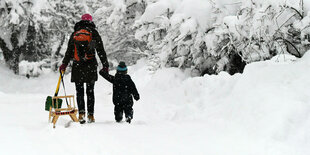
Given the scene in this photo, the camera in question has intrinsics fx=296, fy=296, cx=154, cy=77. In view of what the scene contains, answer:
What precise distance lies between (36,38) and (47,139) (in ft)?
46.8

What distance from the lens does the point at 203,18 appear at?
7309 mm

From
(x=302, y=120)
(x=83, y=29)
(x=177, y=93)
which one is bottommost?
(x=177, y=93)

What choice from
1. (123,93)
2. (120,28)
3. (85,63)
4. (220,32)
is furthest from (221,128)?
(120,28)

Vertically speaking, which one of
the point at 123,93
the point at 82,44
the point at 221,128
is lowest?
the point at 221,128

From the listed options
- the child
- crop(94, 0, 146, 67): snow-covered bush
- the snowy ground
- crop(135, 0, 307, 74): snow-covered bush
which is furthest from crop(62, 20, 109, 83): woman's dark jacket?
crop(94, 0, 146, 67): snow-covered bush

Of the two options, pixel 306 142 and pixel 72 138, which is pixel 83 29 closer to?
pixel 72 138

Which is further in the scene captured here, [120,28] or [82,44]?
[120,28]

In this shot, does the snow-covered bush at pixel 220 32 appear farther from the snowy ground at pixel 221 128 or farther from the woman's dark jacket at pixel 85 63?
the woman's dark jacket at pixel 85 63

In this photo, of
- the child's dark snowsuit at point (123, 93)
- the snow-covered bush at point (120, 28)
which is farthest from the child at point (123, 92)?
the snow-covered bush at point (120, 28)

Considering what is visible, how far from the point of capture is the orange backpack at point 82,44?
512 cm

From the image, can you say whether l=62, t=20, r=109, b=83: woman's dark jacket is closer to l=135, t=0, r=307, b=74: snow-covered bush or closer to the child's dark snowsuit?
the child's dark snowsuit

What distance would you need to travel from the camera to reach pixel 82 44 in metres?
5.14

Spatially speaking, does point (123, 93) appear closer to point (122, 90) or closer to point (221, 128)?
point (122, 90)

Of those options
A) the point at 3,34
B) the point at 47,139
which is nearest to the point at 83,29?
the point at 47,139
